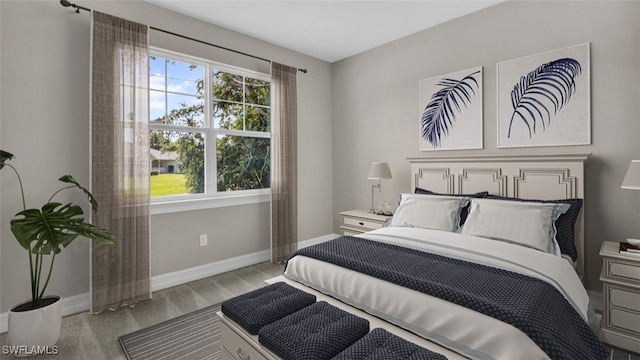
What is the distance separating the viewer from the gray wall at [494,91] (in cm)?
237

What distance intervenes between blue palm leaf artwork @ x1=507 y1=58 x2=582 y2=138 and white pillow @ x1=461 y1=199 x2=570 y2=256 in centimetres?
84

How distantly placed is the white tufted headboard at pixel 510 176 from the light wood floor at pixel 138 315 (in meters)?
2.09

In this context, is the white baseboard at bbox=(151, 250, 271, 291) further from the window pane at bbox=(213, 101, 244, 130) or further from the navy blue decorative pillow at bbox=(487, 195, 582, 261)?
the navy blue decorative pillow at bbox=(487, 195, 582, 261)

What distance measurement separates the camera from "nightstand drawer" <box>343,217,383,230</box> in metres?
3.49

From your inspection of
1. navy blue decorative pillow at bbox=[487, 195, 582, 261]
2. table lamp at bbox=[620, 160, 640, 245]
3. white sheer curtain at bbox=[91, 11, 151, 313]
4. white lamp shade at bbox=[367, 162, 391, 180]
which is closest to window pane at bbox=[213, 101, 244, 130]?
white sheer curtain at bbox=[91, 11, 151, 313]

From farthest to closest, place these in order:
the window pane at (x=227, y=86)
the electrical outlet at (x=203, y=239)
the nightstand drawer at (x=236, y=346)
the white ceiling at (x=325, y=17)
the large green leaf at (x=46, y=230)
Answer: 1. the window pane at (x=227, y=86)
2. the electrical outlet at (x=203, y=239)
3. the white ceiling at (x=325, y=17)
4. the large green leaf at (x=46, y=230)
5. the nightstand drawer at (x=236, y=346)

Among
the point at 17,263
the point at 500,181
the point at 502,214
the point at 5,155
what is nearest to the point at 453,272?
the point at 502,214

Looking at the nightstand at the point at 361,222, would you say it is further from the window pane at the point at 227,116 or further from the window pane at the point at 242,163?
the window pane at the point at 227,116

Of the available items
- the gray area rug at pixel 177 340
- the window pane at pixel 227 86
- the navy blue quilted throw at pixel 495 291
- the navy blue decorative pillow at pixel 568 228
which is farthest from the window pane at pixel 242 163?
the navy blue decorative pillow at pixel 568 228

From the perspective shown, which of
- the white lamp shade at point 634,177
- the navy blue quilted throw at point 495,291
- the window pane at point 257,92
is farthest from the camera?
the window pane at point 257,92

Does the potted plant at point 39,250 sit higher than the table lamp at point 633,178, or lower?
lower

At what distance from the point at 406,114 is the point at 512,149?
1258 millimetres

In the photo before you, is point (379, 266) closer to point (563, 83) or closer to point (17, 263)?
point (563, 83)

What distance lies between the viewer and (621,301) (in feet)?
6.55
